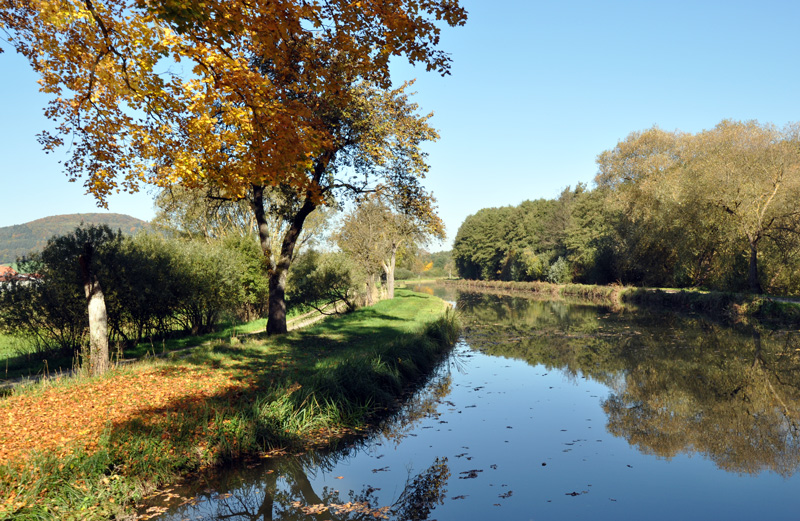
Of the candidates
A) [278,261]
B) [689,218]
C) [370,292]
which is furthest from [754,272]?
[278,261]

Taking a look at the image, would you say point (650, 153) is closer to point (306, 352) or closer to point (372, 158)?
point (372, 158)

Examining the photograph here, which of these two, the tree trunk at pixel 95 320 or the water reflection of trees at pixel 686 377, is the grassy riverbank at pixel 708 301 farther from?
the tree trunk at pixel 95 320

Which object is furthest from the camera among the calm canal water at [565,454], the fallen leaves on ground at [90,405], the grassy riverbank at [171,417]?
the fallen leaves on ground at [90,405]

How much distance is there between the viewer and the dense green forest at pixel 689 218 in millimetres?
26344

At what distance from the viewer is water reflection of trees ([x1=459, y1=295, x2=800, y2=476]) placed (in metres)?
8.77

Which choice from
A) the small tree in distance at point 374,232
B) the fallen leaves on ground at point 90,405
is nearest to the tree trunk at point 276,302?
the fallen leaves on ground at point 90,405

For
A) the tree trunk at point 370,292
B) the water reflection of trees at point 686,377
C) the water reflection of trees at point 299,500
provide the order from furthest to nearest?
the tree trunk at point 370,292, the water reflection of trees at point 686,377, the water reflection of trees at point 299,500

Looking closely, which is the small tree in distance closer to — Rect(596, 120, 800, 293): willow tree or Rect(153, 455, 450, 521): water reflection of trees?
Rect(596, 120, 800, 293): willow tree

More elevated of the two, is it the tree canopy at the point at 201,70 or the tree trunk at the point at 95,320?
the tree canopy at the point at 201,70

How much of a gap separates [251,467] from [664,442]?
7.24 metres

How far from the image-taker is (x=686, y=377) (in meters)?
13.5

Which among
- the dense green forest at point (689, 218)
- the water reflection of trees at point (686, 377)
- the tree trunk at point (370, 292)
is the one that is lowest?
the water reflection of trees at point (686, 377)

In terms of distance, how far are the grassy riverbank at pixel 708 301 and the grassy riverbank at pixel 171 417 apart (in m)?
19.0

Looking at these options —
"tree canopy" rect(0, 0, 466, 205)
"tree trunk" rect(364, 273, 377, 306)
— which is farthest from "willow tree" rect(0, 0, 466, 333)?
"tree trunk" rect(364, 273, 377, 306)
